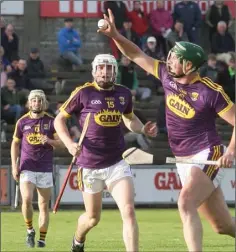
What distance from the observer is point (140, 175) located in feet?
87.5

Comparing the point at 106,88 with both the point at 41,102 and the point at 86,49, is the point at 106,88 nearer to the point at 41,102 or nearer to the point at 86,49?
the point at 41,102

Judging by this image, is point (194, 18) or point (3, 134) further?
point (194, 18)

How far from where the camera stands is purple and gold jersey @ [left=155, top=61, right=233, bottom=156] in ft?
40.0

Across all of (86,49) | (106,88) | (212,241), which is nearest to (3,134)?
(86,49)

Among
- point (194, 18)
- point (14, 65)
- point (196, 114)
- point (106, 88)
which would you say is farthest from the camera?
point (194, 18)

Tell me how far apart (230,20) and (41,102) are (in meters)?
15.4

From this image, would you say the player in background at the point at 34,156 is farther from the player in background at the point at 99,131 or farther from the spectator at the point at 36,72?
the spectator at the point at 36,72

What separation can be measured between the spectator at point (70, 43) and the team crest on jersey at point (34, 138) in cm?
1196

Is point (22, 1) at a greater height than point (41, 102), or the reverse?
point (22, 1)

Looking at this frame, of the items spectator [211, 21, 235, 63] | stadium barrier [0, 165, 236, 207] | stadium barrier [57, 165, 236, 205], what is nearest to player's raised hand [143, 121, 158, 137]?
stadium barrier [0, 165, 236, 207]

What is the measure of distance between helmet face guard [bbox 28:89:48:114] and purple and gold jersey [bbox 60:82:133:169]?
13.0 feet

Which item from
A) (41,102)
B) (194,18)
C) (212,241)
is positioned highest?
(194,18)

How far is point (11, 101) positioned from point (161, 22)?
554cm

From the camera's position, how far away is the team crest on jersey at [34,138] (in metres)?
18.0
